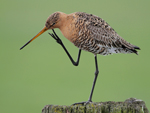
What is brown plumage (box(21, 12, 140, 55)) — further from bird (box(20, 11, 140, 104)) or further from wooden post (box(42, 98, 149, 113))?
wooden post (box(42, 98, 149, 113))

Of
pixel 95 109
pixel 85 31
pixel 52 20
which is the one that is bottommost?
pixel 95 109

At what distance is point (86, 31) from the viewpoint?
4.45m

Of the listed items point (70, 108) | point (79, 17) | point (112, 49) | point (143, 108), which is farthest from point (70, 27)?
point (143, 108)

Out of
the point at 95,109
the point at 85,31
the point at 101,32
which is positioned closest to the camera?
the point at 95,109

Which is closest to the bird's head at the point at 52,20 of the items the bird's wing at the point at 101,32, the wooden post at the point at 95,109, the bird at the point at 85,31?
the bird at the point at 85,31

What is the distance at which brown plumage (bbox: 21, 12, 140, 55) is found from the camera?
4430mm

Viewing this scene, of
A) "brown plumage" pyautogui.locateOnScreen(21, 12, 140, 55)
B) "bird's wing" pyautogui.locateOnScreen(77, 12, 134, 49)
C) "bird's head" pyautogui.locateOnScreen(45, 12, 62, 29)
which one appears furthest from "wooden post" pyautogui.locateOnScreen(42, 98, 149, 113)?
"bird's head" pyautogui.locateOnScreen(45, 12, 62, 29)

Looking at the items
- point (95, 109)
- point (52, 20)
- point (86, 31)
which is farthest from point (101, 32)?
point (95, 109)

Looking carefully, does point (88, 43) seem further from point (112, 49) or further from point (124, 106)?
point (124, 106)

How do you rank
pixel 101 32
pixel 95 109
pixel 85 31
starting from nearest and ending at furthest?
1. pixel 95 109
2. pixel 85 31
3. pixel 101 32

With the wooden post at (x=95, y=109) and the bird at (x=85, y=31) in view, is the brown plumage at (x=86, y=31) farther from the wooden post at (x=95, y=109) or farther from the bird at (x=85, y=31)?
the wooden post at (x=95, y=109)

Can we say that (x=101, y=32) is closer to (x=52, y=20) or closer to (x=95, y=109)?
(x=52, y=20)

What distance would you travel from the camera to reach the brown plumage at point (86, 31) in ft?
14.5

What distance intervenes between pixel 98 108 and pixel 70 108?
39 centimetres
